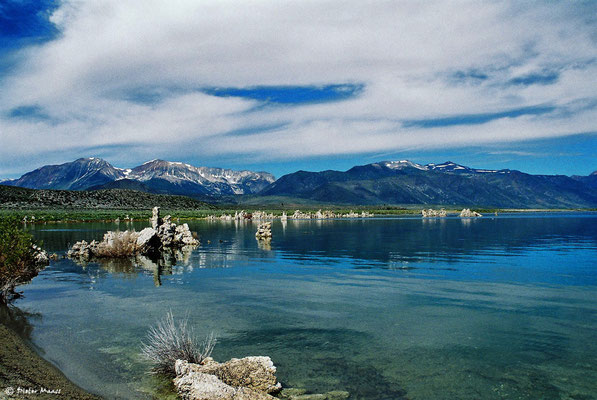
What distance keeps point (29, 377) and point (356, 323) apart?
11.6 meters

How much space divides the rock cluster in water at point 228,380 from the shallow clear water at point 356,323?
943mm

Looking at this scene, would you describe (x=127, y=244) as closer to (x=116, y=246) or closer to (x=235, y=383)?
(x=116, y=246)

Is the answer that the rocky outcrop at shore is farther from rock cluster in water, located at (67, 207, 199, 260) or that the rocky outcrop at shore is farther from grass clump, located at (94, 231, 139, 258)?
rock cluster in water, located at (67, 207, 199, 260)

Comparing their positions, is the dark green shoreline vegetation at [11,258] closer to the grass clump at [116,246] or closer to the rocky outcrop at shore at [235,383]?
the rocky outcrop at shore at [235,383]

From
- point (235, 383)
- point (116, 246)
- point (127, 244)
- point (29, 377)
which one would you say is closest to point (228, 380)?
point (235, 383)

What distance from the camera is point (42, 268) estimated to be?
34812mm

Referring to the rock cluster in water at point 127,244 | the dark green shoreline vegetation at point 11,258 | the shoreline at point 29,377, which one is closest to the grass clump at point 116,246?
the rock cluster in water at point 127,244

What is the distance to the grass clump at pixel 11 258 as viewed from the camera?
69.9 feet

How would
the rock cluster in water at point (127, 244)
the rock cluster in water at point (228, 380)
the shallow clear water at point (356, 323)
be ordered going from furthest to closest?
the rock cluster in water at point (127, 244) < the shallow clear water at point (356, 323) < the rock cluster in water at point (228, 380)

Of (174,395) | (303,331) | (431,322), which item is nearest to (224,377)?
(174,395)

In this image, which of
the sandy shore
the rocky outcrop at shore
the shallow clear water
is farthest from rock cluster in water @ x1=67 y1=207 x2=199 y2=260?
the rocky outcrop at shore

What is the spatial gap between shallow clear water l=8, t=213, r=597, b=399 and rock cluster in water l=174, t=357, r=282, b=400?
943 millimetres

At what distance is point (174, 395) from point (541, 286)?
2385cm

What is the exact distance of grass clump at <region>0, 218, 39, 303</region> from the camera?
2130 centimetres
